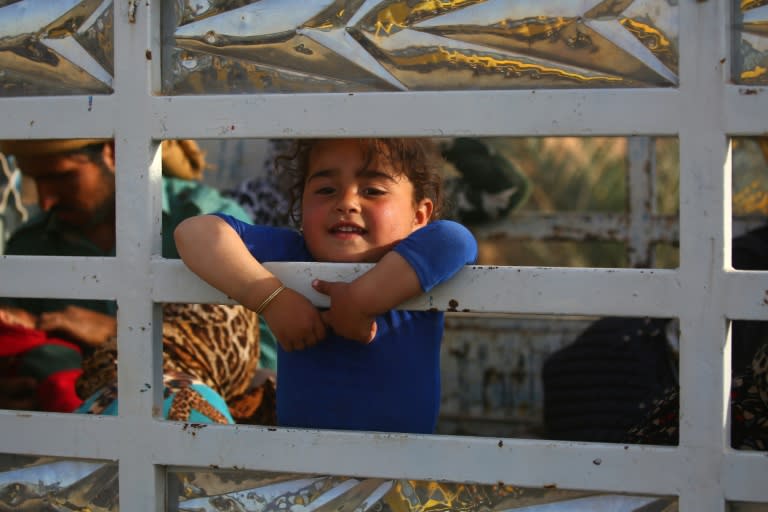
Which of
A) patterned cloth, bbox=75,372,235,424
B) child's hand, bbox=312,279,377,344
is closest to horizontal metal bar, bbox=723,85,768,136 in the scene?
child's hand, bbox=312,279,377,344

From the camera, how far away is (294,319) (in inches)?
66.5

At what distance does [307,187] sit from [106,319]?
1742mm

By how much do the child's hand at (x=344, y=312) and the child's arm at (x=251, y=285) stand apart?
0.10ft

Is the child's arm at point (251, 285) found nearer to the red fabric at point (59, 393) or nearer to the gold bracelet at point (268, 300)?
the gold bracelet at point (268, 300)

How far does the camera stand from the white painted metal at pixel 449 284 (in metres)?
1.47

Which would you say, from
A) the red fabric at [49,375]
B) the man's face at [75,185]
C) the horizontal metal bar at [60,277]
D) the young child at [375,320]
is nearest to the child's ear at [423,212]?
the young child at [375,320]

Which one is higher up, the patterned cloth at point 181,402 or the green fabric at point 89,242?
the green fabric at point 89,242

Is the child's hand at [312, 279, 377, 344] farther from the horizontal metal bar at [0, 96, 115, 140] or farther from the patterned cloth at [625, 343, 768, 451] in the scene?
the patterned cloth at [625, 343, 768, 451]

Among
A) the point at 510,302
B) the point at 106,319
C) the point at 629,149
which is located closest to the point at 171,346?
the point at 106,319

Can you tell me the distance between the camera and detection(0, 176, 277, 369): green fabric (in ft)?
12.3

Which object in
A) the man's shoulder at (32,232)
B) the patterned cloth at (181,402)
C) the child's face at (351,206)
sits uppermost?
the man's shoulder at (32,232)

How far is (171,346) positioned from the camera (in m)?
2.85

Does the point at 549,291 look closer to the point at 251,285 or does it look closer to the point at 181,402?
the point at 251,285

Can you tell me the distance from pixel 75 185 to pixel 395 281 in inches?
98.8
